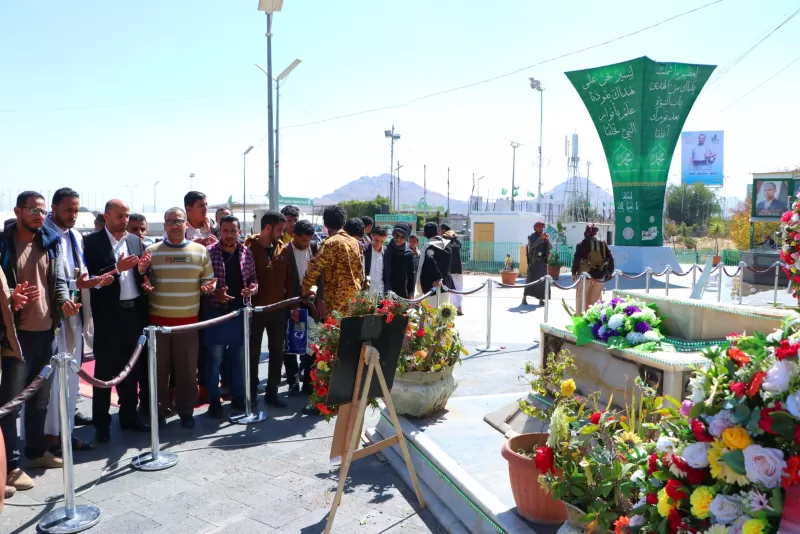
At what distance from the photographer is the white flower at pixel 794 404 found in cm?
180

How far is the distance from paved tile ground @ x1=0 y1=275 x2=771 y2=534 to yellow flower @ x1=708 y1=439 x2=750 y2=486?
2.25m

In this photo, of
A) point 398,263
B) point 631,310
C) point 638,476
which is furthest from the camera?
point 398,263

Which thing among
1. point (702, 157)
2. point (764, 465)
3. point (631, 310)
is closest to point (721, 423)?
point (764, 465)

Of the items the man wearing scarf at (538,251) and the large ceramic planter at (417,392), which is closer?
the large ceramic planter at (417,392)

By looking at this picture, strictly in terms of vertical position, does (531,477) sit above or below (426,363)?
below

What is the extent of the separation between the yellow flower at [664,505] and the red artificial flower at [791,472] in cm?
43

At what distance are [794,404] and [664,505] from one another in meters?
0.63

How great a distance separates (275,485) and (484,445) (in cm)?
162

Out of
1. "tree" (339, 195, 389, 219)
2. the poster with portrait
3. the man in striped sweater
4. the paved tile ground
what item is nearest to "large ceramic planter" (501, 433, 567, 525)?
the paved tile ground

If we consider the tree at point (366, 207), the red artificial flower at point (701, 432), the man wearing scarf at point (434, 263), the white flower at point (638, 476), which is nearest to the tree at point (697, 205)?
the tree at point (366, 207)

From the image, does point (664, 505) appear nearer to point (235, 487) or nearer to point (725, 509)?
Result: point (725, 509)

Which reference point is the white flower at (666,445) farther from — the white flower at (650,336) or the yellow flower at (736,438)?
the white flower at (650,336)

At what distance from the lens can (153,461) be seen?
4.85 metres

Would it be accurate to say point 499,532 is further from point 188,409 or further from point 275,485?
point 188,409
